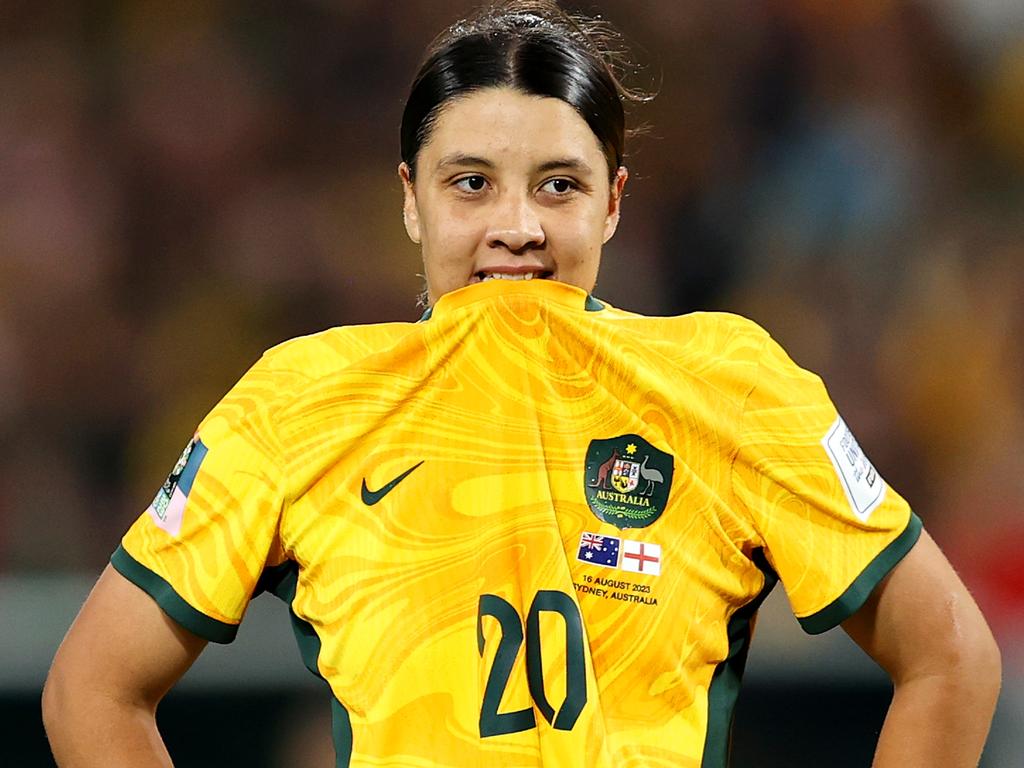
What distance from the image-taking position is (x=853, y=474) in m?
1.65

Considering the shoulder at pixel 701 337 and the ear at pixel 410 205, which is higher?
the ear at pixel 410 205

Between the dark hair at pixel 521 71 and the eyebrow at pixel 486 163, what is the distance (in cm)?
5

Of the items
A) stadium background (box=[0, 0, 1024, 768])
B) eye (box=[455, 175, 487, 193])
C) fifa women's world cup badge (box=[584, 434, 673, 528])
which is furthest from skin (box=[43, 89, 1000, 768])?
stadium background (box=[0, 0, 1024, 768])

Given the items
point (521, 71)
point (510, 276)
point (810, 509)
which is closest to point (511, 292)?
point (510, 276)

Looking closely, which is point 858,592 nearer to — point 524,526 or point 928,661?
point 928,661

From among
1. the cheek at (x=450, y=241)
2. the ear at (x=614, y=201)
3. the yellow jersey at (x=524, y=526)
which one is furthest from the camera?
the ear at (x=614, y=201)

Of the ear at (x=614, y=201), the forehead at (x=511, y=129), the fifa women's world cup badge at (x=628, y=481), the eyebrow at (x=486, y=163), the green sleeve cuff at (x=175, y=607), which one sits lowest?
the green sleeve cuff at (x=175, y=607)

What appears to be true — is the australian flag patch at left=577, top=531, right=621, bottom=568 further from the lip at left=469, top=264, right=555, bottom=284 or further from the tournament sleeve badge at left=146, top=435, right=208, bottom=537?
the tournament sleeve badge at left=146, top=435, right=208, bottom=537

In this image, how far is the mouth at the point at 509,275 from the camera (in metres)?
1.68

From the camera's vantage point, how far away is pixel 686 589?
1610 millimetres

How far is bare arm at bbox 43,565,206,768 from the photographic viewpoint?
164cm

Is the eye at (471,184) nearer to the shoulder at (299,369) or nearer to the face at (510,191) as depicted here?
the face at (510,191)

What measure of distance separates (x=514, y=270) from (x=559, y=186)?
103 mm

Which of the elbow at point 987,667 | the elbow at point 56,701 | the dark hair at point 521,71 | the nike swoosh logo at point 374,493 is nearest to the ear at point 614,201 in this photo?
the dark hair at point 521,71
